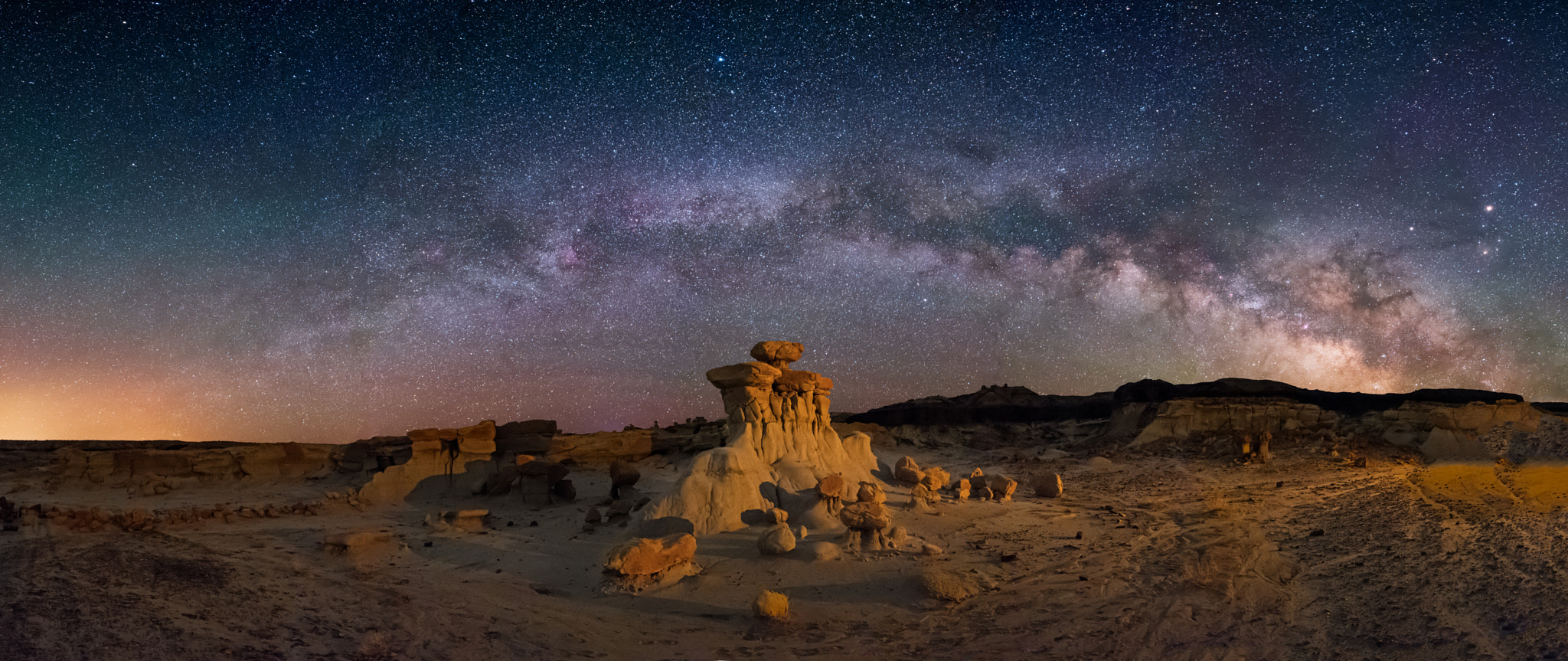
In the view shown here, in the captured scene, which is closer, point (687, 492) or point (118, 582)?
point (118, 582)

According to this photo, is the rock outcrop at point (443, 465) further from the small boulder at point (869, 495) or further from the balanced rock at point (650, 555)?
the small boulder at point (869, 495)

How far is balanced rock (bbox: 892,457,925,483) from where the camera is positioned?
17.5 m

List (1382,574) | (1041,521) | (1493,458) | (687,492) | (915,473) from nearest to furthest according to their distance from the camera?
(1382,574), (687,492), (1041,521), (915,473), (1493,458)

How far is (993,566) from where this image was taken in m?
11.1

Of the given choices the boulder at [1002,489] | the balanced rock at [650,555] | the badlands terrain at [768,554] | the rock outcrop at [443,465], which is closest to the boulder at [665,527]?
the badlands terrain at [768,554]

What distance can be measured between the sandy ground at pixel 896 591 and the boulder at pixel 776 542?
21 centimetres

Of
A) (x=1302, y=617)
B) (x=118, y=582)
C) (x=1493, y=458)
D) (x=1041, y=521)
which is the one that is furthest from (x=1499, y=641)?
(x=1493, y=458)

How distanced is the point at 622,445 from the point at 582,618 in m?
18.7

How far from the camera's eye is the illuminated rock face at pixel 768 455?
44.0 feet

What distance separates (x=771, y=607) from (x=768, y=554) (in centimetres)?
234

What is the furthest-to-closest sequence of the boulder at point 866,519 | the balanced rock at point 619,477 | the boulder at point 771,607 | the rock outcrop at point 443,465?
the rock outcrop at point 443,465 < the balanced rock at point 619,477 < the boulder at point 866,519 < the boulder at point 771,607

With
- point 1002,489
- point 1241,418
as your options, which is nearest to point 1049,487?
point 1002,489

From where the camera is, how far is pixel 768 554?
11.5 m

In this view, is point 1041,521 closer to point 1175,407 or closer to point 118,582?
point 118,582
